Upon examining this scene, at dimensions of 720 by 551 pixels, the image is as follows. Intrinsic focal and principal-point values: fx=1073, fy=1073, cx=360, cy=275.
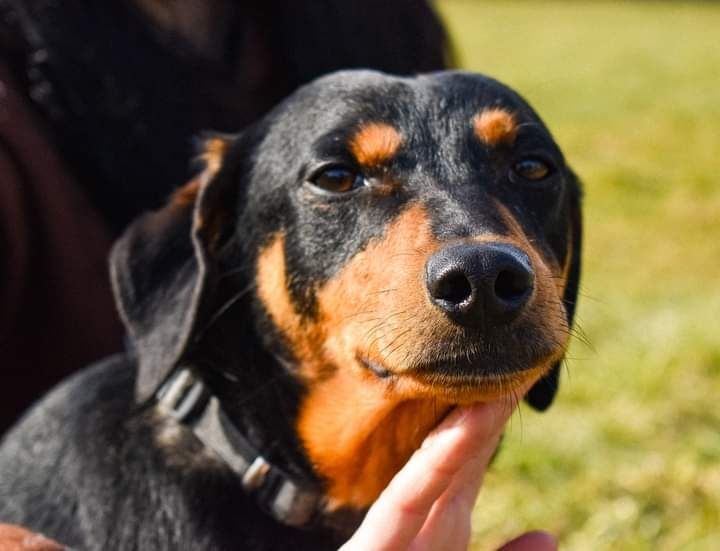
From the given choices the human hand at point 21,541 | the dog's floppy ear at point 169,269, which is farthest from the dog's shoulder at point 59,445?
the human hand at point 21,541

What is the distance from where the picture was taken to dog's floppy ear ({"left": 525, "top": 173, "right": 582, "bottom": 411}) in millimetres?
3082

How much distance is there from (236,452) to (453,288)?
0.86 meters

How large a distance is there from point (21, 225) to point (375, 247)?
1.49 metres

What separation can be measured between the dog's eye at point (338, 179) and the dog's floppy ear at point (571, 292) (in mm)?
710

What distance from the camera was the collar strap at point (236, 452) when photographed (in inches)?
110

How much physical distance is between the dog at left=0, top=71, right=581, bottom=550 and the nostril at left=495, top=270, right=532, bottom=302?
0.69 ft

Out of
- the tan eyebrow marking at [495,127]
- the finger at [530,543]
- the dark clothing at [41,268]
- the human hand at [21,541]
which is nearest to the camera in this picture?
the human hand at [21,541]

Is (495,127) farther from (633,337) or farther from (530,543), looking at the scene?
(633,337)

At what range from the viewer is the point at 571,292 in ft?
10.5

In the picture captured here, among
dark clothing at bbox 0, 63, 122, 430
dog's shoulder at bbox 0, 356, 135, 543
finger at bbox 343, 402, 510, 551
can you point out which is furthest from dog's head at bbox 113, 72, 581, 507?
dark clothing at bbox 0, 63, 122, 430

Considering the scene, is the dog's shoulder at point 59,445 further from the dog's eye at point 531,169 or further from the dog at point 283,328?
the dog's eye at point 531,169

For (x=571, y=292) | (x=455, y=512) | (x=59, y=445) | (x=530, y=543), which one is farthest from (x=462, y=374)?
(x=59, y=445)

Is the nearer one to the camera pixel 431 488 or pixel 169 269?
pixel 431 488

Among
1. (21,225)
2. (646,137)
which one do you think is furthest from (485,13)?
(21,225)
